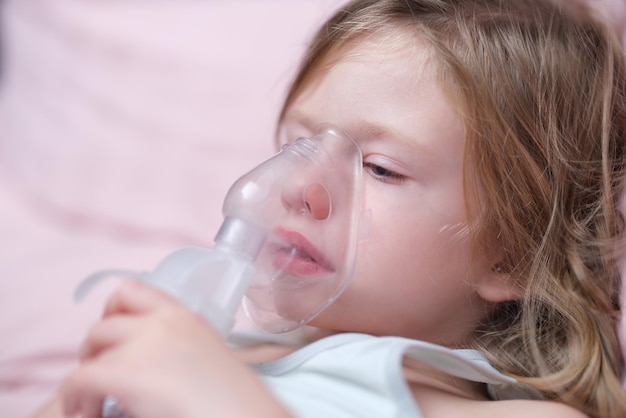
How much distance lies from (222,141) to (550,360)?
111cm

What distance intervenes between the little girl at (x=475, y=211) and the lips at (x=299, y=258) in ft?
0.06

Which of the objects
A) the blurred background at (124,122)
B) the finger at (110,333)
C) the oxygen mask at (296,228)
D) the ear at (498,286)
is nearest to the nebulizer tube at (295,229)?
the oxygen mask at (296,228)

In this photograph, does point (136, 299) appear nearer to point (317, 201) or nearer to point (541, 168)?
point (317, 201)

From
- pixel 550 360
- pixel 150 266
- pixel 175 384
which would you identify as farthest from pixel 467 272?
pixel 150 266

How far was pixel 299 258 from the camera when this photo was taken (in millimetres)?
1049

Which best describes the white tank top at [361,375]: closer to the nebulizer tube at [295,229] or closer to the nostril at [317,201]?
the nebulizer tube at [295,229]

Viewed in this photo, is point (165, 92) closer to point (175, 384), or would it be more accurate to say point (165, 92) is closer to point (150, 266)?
point (150, 266)

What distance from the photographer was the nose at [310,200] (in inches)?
40.8

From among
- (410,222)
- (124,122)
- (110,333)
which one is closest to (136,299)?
(110,333)

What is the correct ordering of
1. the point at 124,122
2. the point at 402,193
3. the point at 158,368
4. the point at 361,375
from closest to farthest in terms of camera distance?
1. the point at 158,368
2. the point at 361,375
3. the point at 402,193
4. the point at 124,122

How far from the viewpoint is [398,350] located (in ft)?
3.21

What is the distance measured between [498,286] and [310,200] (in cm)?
31

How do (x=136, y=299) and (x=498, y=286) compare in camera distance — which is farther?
(x=498, y=286)

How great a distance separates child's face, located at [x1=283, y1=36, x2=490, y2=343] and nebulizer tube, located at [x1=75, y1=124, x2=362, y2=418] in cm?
3
